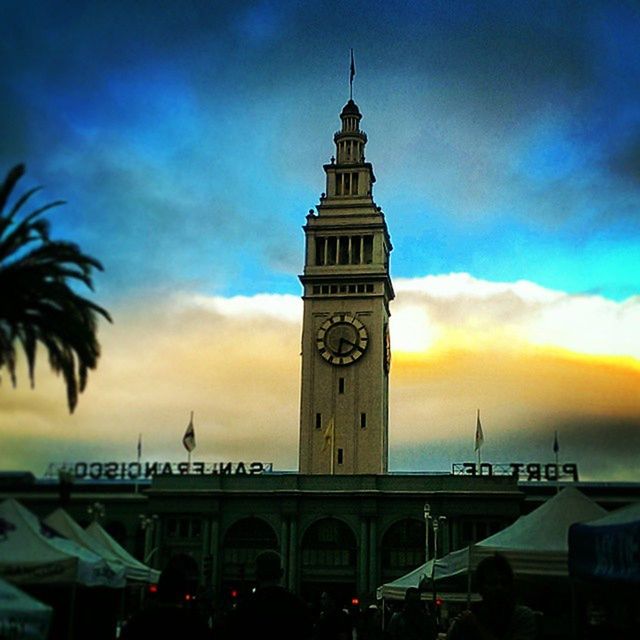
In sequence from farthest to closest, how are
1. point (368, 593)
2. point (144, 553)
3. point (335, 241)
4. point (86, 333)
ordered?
point (335, 241), point (144, 553), point (368, 593), point (86, 333)

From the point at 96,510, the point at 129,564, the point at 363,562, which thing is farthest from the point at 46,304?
the point at 363,562

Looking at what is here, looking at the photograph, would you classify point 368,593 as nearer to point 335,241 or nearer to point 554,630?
point 335,241

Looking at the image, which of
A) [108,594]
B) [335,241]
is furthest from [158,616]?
[335,241]

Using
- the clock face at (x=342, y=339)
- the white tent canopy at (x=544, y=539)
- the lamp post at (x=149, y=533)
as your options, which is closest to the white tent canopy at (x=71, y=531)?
the white tent canopy at (x=544, y=539)

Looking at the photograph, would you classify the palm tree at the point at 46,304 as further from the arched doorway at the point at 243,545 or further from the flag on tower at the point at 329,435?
the flag on tower at the point at 329,435

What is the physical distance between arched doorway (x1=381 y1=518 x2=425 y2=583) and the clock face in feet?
51.3

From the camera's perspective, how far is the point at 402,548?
263 feet

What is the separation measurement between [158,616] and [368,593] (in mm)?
70831

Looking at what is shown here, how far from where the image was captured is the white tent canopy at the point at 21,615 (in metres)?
10.1

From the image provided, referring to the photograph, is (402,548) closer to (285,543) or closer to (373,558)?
(373,558)

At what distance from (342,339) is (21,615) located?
80.9 metres

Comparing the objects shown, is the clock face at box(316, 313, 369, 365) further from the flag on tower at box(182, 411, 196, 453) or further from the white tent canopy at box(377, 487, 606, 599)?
the white tent canopy at box(377, 487, 606, 599)

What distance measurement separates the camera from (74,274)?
10.4 meters

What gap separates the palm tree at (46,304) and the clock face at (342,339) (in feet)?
263
